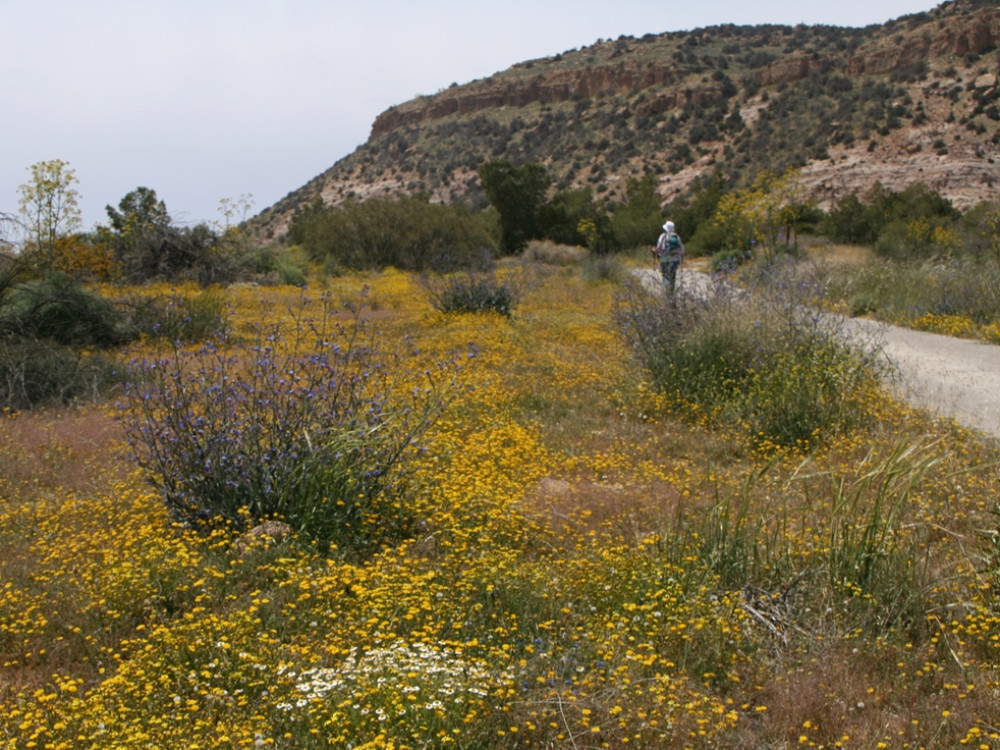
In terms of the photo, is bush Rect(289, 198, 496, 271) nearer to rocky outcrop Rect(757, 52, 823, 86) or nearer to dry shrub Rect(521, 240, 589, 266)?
dry shrub Rect(521, 240, 589, 266)

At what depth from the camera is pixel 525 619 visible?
13.4 ft

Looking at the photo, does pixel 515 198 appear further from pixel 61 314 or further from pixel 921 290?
pixel 61 314

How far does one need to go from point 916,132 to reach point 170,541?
5172 centimetres

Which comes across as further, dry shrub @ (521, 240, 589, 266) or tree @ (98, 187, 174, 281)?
dry shrub @ (521, 240, 589, 266)

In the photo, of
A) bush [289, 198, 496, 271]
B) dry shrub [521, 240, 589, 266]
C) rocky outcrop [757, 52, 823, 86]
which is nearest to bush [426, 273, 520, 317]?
bush [289, 198, 496, 271]

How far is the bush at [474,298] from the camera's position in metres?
15.5

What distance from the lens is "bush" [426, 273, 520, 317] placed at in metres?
15.5

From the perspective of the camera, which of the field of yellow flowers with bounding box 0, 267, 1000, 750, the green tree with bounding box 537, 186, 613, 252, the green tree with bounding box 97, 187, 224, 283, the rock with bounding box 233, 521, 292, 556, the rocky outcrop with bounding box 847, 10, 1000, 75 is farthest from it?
the rocky outcrop with bounding box 847, 10, 1000, 75

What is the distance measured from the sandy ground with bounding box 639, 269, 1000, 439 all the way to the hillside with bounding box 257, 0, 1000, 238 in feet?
103

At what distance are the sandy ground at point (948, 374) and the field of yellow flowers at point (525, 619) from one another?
1.72m

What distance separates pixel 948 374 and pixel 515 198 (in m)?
28.4

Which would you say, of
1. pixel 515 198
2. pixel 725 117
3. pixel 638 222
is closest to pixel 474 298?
pixel 515 198

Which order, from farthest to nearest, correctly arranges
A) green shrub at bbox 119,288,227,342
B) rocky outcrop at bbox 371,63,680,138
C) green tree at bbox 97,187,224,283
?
rocky outcrop at bbox 371,63,680,138 → green tree at bbox 97,187,224,283 → green shrub at bbox 119,288,227,342

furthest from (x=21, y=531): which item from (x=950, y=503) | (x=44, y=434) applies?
(x=950, y=503)
